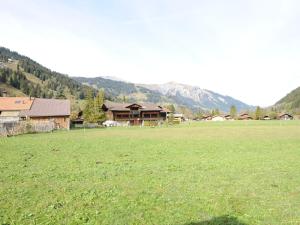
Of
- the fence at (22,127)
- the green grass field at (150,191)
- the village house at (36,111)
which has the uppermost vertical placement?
the village house at (36,111)

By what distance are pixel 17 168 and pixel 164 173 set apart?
8.57 metres

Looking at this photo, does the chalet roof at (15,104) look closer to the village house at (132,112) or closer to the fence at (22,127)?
the fence at (22,127)

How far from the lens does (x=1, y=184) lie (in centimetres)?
1410

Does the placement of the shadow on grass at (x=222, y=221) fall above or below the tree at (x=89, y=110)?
below

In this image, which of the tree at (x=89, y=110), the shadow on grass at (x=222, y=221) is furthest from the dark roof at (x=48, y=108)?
the shadow on grass at (x=222, y=221)

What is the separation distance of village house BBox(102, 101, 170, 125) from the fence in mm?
52137

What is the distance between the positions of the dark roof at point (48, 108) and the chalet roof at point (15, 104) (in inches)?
116

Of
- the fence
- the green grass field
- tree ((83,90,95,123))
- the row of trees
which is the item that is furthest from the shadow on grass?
tree ((83,90,95,123))

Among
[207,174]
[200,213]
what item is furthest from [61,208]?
[207,174]

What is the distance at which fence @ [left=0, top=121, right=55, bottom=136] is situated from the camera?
47.2m

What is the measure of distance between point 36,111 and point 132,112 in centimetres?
4648

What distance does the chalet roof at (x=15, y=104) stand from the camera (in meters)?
80.9

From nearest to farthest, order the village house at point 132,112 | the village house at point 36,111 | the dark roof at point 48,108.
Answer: the village house at point 36,111 → the dark roof at point 48,108 → the village house at point 132,112

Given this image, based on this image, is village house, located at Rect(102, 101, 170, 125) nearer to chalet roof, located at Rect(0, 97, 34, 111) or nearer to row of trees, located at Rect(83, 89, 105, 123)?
row of trees, located at Rect(83, 89, 105, 123)
